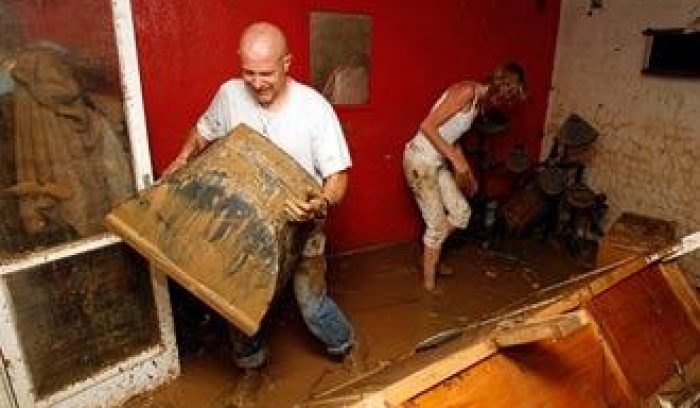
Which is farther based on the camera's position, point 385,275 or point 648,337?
point 385,275

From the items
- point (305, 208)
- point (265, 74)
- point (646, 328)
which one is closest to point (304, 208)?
point (305, 208)

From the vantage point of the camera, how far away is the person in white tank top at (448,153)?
3.59 metres

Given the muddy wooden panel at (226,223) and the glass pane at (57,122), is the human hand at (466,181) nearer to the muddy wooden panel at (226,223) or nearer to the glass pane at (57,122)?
the muddy wooden panel at (226,223)

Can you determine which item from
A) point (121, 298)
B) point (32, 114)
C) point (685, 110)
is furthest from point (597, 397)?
point (685, 110)

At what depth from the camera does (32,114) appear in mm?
2236

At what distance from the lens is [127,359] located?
8.85 feet

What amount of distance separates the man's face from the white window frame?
0.51 meters

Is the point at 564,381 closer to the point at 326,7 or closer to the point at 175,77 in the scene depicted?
the point at 175,77

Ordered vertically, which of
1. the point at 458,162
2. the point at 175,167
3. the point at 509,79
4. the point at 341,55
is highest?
the point at 341,55

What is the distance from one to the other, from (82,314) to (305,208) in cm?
128

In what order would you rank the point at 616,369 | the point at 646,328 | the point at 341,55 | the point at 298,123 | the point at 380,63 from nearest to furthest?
the point at 616,369, the point at 646,328, the point at 298,123, the point at 341,55, the point at 380,63

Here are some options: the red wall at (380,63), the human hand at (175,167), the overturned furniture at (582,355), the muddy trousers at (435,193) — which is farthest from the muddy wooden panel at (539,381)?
the red wall at (380,63)

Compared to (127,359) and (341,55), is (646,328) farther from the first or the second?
(341,55)

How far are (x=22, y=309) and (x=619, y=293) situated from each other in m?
2.49
